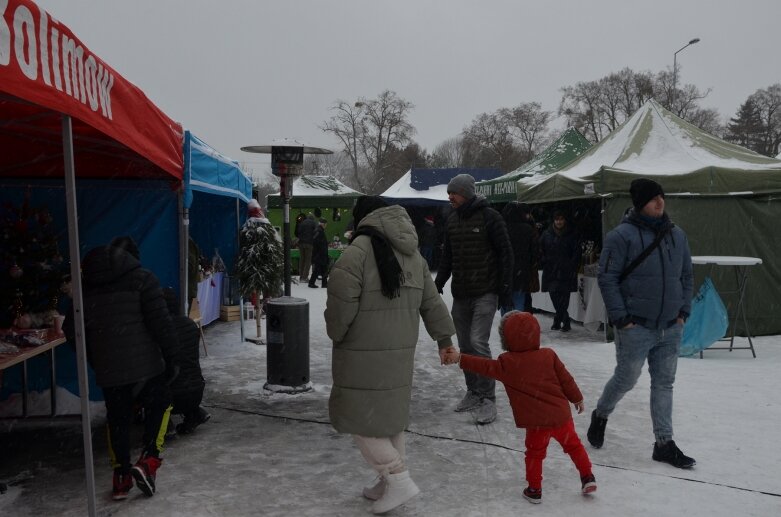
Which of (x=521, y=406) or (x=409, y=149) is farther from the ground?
(x=409, y=149)

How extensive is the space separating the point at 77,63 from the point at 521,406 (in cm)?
295

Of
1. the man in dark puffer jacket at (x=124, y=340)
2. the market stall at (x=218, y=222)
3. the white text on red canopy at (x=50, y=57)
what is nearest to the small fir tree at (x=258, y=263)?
the market stall at (x=218, y=222)

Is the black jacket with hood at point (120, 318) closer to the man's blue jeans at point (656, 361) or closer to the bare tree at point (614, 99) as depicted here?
the man's blue jeans at point (656, 361)

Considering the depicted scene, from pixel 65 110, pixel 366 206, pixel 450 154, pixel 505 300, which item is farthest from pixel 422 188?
pixel 450 154

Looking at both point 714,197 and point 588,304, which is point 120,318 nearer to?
point 588,304

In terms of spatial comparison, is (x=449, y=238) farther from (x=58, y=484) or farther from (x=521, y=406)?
(x=58, y=484)

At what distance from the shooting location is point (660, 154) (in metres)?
9.98

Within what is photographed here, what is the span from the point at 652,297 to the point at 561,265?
5.71m

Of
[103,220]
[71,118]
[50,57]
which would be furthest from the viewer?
[103,220]

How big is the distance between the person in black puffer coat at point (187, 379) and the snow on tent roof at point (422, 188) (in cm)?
1703

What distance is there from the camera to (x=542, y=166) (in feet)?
50.4

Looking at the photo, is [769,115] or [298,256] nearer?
[298,256]

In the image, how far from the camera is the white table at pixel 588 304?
977cm

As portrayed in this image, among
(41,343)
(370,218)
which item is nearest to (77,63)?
(370,218)
